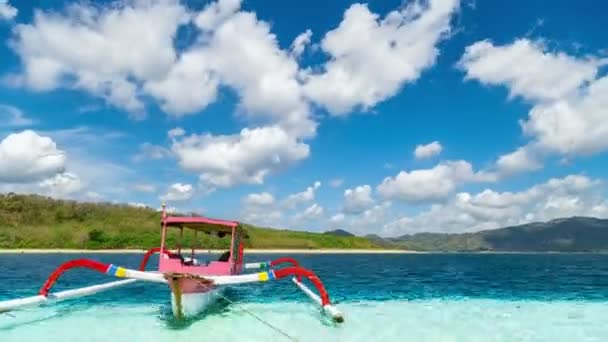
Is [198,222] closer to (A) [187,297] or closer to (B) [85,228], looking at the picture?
(A) [187,297]

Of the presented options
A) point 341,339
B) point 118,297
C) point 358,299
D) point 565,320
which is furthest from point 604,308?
point 118,297

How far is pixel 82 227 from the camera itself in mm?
118812

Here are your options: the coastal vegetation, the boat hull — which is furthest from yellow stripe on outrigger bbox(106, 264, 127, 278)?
the coastal vegetation

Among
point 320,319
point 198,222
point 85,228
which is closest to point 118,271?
point 198,222

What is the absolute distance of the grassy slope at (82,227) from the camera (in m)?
110

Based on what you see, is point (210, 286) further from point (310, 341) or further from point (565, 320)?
point (565, 320)

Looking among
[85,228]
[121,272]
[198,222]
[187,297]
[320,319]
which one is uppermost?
[85,228]

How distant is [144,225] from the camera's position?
127125 mm

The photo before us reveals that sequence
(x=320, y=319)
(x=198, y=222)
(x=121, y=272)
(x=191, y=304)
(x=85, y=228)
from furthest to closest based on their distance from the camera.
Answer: (x=85, y=228) → (x=198, y=222) → (x=320, y=319) → (x=191, y=304) → (x=121, y=272)

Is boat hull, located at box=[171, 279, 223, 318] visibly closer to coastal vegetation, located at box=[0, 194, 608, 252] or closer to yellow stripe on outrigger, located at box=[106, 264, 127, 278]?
yellow stripe on outrigger, located at box=[106, 264, 127, 278]

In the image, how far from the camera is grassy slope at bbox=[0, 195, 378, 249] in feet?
360

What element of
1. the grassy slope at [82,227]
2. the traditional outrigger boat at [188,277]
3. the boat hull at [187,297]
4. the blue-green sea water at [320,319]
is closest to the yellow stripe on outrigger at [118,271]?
the traditional outrigger boat at [188,277]

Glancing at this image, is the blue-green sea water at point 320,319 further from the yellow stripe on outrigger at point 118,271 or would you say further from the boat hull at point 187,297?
the yellow stripe on outrigger at point 118,271

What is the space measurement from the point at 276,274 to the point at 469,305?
1041 centimetres
